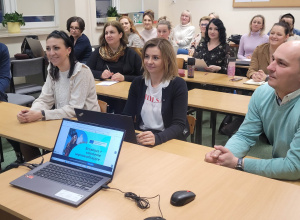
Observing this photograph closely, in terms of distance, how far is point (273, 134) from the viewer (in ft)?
5.73

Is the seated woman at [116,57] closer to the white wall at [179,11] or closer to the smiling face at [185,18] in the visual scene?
the white wall at [179,11]

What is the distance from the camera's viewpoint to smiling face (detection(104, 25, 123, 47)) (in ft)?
11.9

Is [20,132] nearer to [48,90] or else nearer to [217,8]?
[48,90]

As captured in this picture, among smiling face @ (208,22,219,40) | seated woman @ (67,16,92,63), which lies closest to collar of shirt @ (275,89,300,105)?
smiling face @ (208,22,219,40)

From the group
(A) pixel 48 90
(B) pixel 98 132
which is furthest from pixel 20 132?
(B) pixel 98 132

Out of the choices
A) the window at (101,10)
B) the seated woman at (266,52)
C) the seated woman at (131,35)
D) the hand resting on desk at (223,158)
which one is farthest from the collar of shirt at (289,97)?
the window at (101,10)

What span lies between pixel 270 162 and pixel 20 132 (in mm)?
1535

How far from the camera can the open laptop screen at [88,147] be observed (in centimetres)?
144

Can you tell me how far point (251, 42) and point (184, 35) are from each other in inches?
66.1

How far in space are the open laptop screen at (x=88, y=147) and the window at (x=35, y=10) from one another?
4.85 m

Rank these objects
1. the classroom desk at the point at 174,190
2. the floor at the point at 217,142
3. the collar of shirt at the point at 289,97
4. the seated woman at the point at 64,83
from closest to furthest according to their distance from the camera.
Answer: the classroom desk at the point at 174,190
the collar of shirt at the point at 289,97
the seated woman at the point at 64,83
the floor at the point at 217,142

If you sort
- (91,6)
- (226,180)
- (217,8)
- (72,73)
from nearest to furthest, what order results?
1. (226,180)
2. (72,73)
3. (91,6)
4. (217,8)

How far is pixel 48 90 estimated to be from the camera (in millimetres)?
2594

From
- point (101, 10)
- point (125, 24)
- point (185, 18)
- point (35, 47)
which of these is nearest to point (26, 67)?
point (35, 47)
